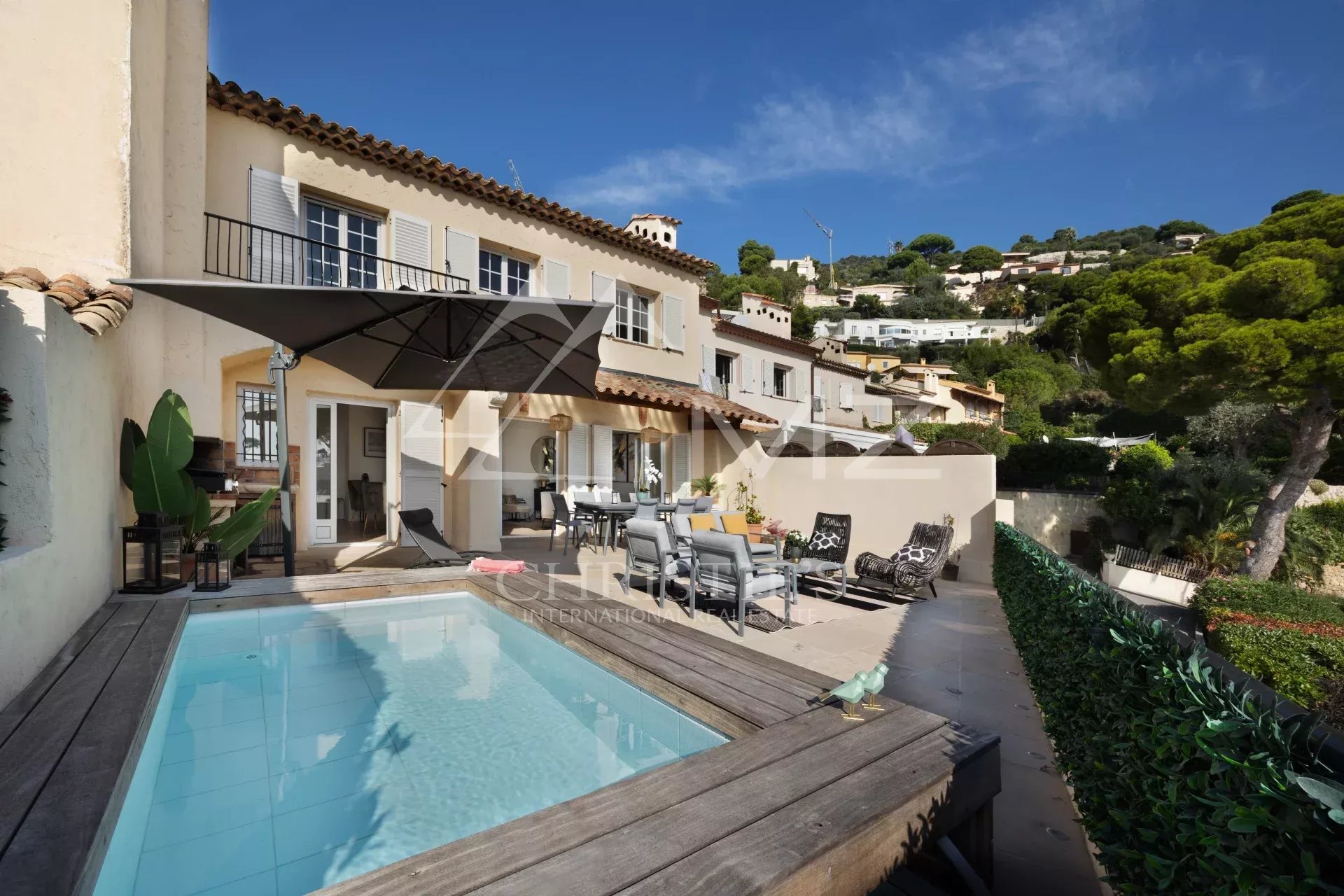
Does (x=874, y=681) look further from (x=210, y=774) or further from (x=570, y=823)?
(x=210, y=774)

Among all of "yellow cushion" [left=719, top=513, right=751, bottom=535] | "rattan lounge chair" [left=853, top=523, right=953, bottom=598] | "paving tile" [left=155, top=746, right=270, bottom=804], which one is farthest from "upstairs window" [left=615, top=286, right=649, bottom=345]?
"paving tile" [left=155, top=746, right=270, bottom=804]

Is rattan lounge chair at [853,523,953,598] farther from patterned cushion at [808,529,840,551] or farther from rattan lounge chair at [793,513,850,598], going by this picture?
patterned cushion at [808,529,840,551]

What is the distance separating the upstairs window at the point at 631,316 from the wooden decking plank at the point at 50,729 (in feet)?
40.3

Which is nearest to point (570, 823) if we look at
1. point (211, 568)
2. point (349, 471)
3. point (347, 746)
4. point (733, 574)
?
point (347, 746)

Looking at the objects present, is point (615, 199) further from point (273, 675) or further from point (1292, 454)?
point (273, 675)

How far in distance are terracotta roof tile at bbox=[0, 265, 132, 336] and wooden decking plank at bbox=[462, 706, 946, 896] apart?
5.63m

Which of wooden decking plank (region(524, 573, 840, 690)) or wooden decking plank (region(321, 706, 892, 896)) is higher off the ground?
wooden decking plank (region(321, 706, 892, 896))

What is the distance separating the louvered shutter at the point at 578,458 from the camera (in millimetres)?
14945

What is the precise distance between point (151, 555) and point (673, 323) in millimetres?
12719

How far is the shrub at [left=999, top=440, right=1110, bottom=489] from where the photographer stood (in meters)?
21.3

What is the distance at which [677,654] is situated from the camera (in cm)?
480

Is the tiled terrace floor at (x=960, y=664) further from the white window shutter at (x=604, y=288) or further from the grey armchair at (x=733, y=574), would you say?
the white window shutter at (x=604, y=288)

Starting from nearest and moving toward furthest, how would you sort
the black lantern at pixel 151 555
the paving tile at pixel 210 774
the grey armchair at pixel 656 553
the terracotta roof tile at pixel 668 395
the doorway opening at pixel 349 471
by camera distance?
the paving tile at pixel 210 774 → the black lantern at pixel 151 555 → the grey armchair at pixel 656 553 → the doorway opening at pixel 349 471 → the terracotta roof tile at pixel 668 395

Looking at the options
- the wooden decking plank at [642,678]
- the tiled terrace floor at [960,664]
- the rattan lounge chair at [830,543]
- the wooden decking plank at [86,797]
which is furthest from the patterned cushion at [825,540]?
the wooden decking plank at [86,797]
